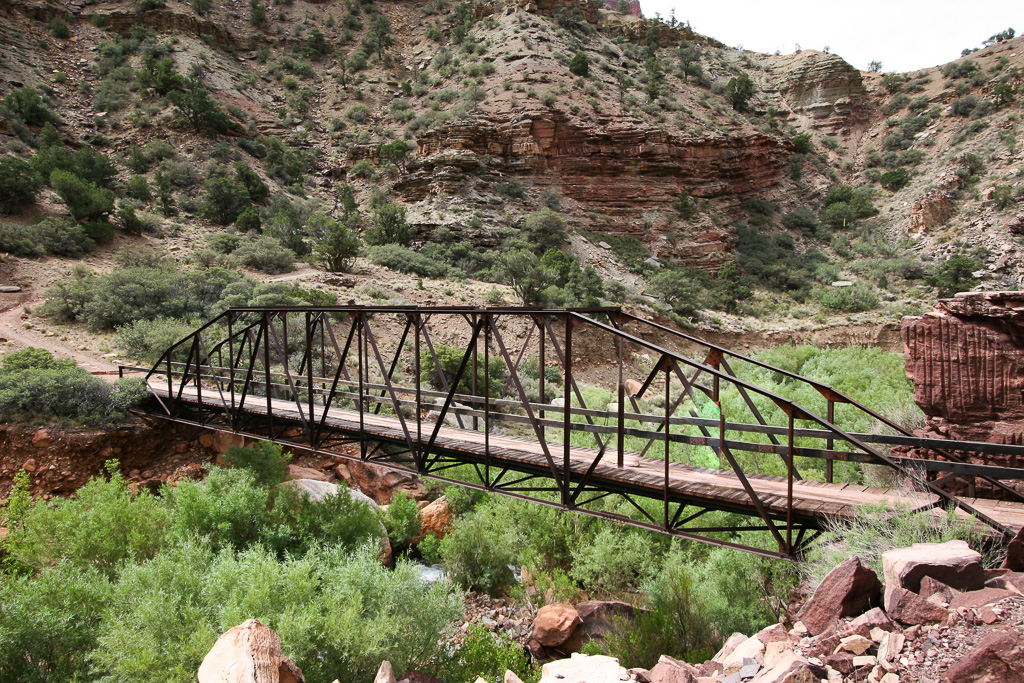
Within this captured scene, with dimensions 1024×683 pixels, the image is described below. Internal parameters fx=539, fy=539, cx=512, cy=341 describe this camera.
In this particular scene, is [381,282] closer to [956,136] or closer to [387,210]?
[387,210]

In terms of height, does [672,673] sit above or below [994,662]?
below

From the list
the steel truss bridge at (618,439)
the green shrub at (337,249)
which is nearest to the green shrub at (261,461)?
the steel truss bridge at (618,439)

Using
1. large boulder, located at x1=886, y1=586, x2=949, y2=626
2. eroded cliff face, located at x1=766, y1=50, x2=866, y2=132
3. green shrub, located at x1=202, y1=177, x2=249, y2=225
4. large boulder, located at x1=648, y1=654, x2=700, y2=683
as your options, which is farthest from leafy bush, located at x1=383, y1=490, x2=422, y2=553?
eroded cliff face, located at x1=766, y1=50, x2=866, y2=132

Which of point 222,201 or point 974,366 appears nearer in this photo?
point 974,366

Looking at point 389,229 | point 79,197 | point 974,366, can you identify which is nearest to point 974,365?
point 974,366

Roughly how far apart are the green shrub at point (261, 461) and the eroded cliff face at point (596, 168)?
1135 inches

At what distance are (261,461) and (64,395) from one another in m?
5.68

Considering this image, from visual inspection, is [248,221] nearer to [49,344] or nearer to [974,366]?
[49,344]

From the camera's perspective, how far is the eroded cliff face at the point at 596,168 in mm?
40219

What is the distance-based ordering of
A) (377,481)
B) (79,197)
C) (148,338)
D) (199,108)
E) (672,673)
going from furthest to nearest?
(199,108) → (79,197) → (148,338) → (377,481) → (672,673)

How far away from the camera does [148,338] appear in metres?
19.5

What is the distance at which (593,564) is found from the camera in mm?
11242

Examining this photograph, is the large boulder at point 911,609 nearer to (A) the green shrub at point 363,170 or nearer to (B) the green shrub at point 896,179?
(A) the green shrub at point 363,170

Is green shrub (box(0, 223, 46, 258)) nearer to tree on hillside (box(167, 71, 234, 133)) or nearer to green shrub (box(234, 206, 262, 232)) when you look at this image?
green shrub (box(234, 206, 262, 232))
